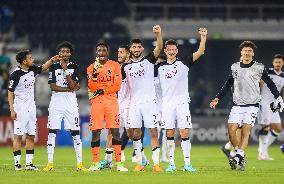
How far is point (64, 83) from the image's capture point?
54.1 feet

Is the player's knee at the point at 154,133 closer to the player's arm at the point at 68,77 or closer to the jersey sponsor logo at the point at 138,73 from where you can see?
the jersey sponsor logo at the point at 138,73

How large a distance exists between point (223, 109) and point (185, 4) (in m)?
7.18

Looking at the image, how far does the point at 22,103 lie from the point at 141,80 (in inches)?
97.6

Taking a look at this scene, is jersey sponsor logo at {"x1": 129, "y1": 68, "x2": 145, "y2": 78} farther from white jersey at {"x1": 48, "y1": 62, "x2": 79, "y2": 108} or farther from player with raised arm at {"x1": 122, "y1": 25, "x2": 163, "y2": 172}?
white jersey at {"x1": 48, "y1": 62, "x2": 79, "y2": 108}

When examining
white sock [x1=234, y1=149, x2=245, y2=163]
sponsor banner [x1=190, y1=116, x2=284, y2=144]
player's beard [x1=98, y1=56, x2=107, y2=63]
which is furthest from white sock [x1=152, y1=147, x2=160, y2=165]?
sponsor banner [x1=190, y1=116, x2=284, y2=144]

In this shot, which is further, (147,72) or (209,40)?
(209,40)

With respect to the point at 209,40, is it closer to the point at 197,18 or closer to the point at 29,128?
the point at 197,18

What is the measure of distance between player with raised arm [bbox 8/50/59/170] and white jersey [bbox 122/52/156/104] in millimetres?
1712

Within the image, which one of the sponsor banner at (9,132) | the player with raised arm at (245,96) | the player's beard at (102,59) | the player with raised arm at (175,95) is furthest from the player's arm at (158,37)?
the sponsor banner at (9,132)

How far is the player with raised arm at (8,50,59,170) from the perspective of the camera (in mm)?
16609

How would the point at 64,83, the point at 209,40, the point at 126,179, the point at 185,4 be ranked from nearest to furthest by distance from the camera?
the point at 126,179 < the point at 64,83 < the point at 209,40 < the point at 185,4

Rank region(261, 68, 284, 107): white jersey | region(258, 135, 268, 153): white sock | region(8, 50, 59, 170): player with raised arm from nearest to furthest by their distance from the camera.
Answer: region(8, 50, 59, 170): player with raised arm < region(258, 135, 268, 153): white sock < region(261, 68, 284, 107): white jersey

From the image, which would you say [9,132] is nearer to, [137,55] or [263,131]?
[263,131]

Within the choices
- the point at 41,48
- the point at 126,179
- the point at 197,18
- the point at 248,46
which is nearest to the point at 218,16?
the point at 197,18
